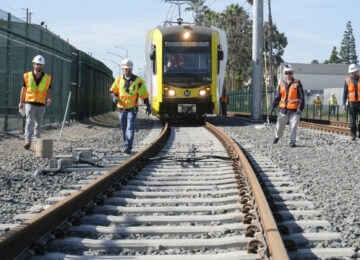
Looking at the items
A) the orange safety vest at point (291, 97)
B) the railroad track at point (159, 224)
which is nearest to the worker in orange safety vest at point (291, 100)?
the orange safety vest at point (291, 97)

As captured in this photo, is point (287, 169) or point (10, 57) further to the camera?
point (10, 57)

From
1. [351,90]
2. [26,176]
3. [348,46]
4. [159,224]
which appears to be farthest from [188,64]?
[348,46]

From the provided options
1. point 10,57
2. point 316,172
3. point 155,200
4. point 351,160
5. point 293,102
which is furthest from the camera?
point 10,57

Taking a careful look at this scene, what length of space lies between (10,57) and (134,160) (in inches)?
277

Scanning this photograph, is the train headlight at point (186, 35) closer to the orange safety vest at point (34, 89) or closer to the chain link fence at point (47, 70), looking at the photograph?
the chain link fence at point (47, 70)

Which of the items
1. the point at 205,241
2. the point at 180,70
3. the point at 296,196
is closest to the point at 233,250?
the point at 205,241

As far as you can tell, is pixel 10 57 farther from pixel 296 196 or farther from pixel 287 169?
pixel 296 196

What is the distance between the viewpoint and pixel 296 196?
18.4 ft

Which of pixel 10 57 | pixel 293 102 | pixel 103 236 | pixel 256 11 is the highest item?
pixel 256 11

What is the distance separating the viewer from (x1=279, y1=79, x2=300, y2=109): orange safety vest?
11492mm

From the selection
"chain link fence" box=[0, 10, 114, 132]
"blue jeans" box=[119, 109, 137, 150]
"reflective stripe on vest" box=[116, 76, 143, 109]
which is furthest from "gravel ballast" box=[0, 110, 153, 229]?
"chain link fence" box=[0, 10, 114, 132]

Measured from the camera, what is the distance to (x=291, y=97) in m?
11.5

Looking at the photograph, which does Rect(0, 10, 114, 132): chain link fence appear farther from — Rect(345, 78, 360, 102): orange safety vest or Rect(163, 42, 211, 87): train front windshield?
Rect(345, 78, 360, 102): orange safety vest

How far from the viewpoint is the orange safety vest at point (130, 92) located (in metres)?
9.84
